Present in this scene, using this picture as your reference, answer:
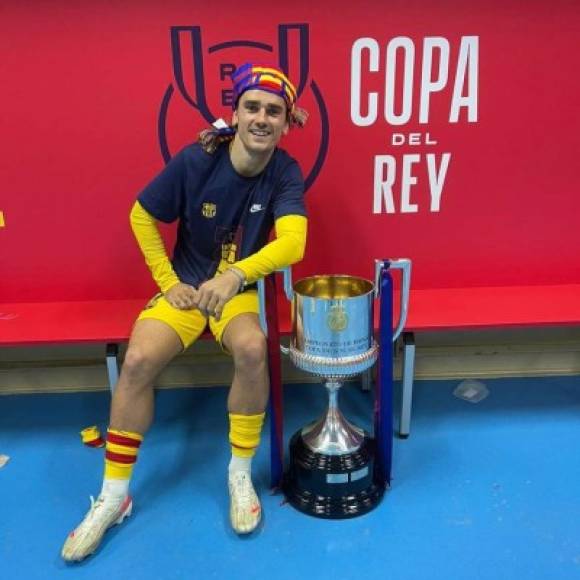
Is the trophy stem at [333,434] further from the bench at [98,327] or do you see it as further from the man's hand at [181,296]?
the man's hand at [181,296]

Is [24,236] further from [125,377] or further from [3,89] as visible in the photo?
[125,377]

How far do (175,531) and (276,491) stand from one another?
1.12 ft

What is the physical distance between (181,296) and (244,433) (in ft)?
1.55

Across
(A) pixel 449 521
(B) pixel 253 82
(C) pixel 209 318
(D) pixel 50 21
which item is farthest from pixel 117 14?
(A) pixel 449 521

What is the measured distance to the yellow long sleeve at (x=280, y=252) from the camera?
1.68 metres

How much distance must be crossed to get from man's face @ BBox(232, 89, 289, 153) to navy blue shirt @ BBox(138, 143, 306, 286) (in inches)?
5.3

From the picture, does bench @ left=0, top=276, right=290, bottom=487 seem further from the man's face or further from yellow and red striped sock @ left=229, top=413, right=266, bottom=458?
the man's face

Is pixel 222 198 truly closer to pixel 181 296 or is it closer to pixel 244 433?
pixel 181 296

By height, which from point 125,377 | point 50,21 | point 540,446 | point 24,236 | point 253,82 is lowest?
point 540,446

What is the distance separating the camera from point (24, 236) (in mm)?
2289

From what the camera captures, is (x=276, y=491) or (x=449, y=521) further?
(x=276, y=491)

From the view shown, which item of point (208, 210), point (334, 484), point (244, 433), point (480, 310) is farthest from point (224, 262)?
point (480, 310)

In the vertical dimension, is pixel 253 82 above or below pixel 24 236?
above

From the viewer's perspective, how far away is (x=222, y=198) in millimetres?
1898
